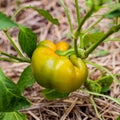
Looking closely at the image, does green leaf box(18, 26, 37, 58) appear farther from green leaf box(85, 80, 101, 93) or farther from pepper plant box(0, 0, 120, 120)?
green leaf box(85, 80, 101, 93)

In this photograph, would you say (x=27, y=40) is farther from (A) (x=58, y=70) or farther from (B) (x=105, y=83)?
(B) (x=105, y=83)

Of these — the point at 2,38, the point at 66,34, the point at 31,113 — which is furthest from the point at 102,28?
the point at 31,113

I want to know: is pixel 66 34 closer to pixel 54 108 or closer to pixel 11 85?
pixel 54 108

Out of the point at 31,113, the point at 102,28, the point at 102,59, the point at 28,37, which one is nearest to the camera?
the point at 28,37

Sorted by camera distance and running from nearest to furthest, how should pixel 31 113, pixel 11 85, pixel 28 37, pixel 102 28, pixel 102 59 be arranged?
1. pixel 11 85
2. pixel 28 37
3. pixel 31 113
4. pixel 102 59
5. pixel 102 28

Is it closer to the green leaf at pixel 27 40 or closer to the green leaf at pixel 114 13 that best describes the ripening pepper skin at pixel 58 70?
the green leaf at pixel 27 40

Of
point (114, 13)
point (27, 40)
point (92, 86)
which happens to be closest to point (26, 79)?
point (27, 40)
